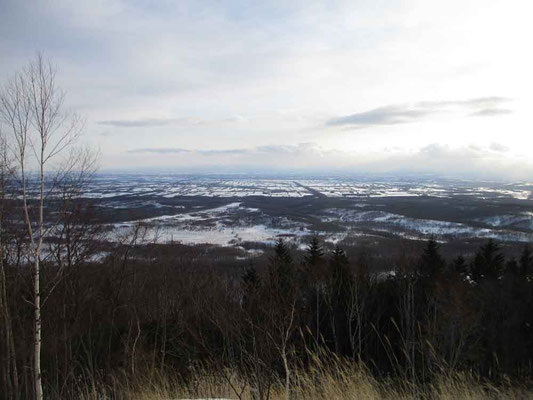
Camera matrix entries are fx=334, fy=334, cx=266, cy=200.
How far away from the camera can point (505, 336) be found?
51.2 ft

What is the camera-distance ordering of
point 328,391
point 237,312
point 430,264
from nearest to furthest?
point 328,391, point 237,312, point 430,264

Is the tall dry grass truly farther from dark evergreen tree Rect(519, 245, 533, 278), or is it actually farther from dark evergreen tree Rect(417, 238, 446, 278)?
dark evergreen tree Rect(519, 245, 533, 278)

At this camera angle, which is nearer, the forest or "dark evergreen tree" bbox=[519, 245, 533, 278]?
the forest

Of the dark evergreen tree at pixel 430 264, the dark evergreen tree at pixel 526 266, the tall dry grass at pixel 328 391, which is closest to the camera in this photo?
the tall dry grass at pixel 328 391

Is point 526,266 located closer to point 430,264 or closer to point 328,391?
point 430,264

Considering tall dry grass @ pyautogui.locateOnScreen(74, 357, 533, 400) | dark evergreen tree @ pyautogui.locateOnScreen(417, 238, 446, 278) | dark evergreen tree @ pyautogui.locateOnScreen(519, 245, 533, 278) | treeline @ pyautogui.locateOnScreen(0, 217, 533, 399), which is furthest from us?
dark evergreen tree @ pyautogui.locateOnScreen(519, 245, 533, 278)

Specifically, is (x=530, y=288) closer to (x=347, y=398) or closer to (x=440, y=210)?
(x=347, y=398)

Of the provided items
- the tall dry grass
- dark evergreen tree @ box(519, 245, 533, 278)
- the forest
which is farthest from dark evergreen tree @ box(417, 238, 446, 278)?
the tall dry grass

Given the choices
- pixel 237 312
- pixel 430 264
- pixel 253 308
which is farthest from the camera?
pixel 430 264

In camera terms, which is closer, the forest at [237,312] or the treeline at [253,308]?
the forest at [237,312]

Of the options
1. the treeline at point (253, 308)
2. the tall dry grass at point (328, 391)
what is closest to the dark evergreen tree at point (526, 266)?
the treeline at point (253, 308)

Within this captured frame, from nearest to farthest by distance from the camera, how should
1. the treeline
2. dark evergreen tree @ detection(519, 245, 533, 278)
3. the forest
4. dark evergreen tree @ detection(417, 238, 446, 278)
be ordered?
1. the forest
2. the treeline
3. dark evergreen tree @ detection(417, 238, 446, 278)
4. dark evergreen tree @ detection(519, 245, 533, 278)

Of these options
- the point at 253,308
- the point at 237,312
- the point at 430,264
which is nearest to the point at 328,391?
the point at 253,308

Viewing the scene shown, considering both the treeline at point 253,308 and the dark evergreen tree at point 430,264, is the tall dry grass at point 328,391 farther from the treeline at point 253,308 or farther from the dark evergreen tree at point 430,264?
the dark evergreen tree at point 430,264
